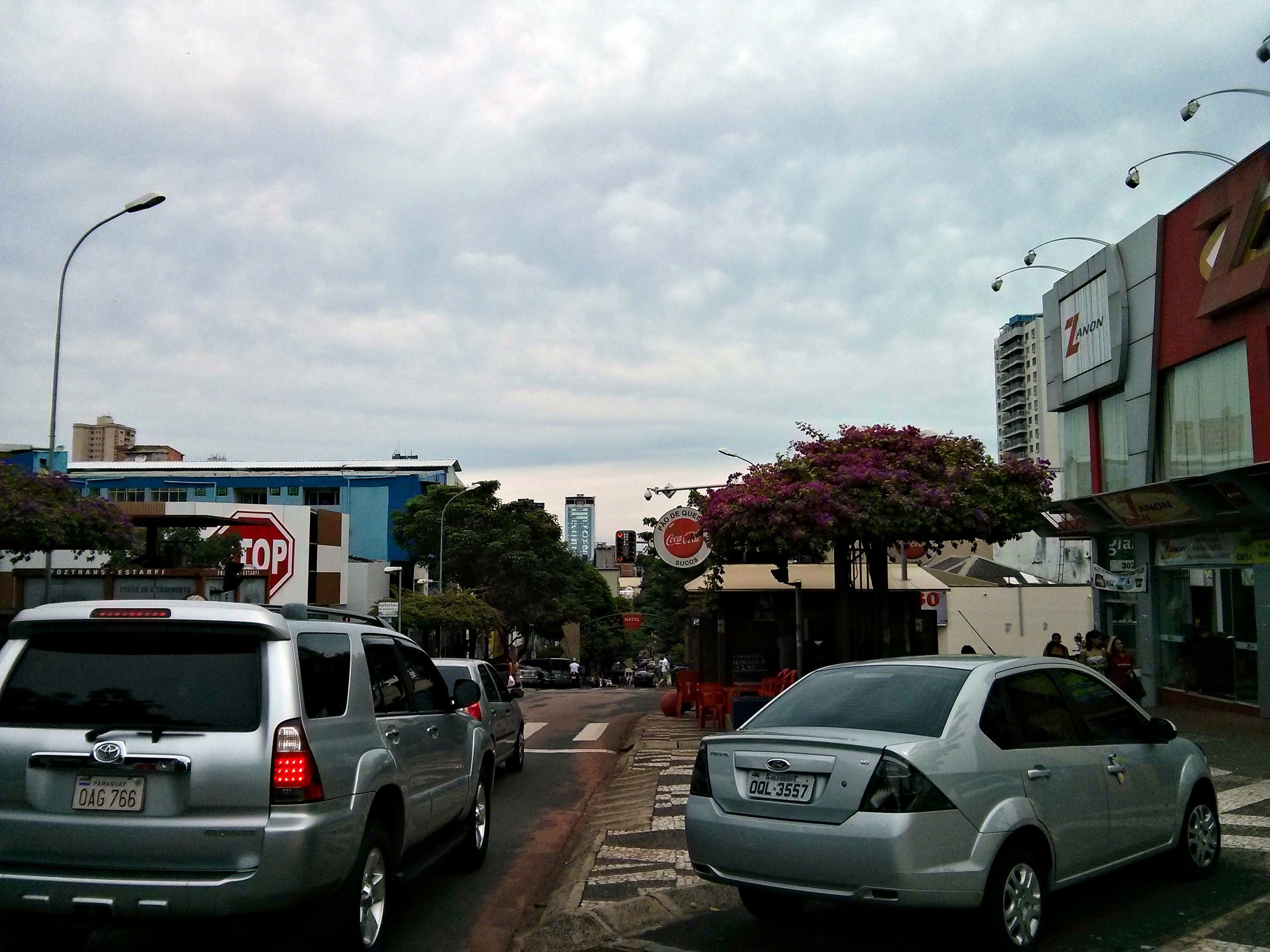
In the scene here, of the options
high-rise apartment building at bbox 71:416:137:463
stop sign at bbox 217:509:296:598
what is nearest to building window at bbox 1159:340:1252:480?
stop sign at bbox 217:509:296:598

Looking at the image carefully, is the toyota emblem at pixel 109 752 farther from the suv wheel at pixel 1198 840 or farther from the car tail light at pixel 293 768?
the suv wheel at pixel 1198 840

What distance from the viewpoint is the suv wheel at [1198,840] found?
22.4ft

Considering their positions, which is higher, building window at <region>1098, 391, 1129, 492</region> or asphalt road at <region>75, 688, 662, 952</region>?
building window at <region>1098, 391, 1129, 492</region>

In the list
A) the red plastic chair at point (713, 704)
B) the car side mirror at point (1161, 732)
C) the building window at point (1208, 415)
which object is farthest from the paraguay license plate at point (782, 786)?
the building window at point (1208, 415)

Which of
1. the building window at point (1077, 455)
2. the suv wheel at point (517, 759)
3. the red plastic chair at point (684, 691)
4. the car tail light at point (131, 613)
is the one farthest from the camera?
the building window at point (1077, 455)

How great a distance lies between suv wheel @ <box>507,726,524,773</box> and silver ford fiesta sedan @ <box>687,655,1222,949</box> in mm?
8258

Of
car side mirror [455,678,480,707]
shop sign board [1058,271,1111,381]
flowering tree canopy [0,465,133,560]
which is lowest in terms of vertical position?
car side mirror [455,678,480,707]

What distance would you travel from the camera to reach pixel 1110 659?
50.8 feet

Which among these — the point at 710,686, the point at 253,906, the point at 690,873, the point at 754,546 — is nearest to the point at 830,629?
the point at 710,686

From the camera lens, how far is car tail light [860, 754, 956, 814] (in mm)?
5051

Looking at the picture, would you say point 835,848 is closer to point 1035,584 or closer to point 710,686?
point 710,686

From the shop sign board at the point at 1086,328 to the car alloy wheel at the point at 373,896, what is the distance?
20.0 meters

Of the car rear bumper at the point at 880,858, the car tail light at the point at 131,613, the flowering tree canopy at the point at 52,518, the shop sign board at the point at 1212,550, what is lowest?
the car rear bumper at the point at 880,858

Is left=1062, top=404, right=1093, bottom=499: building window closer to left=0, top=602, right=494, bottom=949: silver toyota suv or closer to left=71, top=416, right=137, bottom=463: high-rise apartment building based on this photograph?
left=0, top=602, right=494, bottom=949: silver toyota suv
